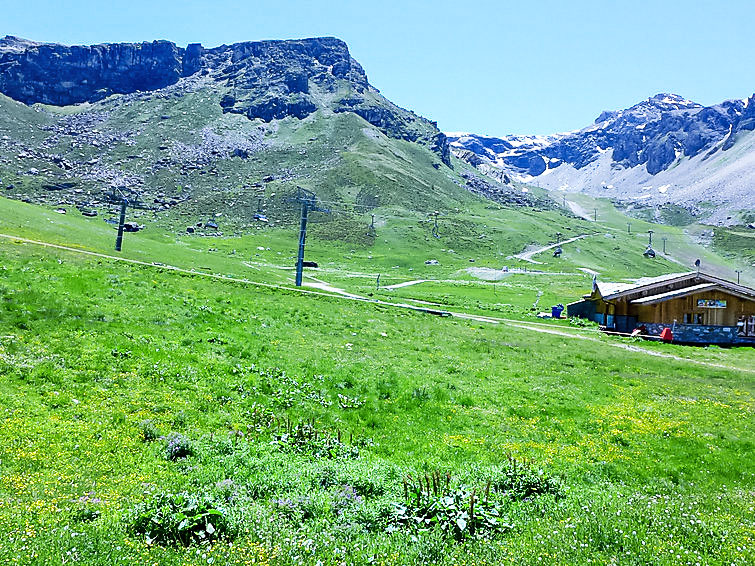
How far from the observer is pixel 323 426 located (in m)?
17.0

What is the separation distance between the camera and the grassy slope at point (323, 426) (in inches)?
362

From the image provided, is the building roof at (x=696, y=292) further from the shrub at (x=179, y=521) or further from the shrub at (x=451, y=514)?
the shrub at (x=179, y=521)

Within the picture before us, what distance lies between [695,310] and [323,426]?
Result: 53.9 meters

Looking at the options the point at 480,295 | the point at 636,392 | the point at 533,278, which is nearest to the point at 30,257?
the point at 636,392

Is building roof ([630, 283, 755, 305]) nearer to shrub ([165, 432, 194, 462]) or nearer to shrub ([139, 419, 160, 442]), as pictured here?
shrub ([165, 432, 194, 462])

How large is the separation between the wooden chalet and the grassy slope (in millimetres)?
23553

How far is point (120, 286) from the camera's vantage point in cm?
2892

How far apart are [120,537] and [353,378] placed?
13.4m

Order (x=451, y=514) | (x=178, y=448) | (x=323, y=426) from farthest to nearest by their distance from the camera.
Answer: (x=323, y=426), (x=178, y=448), (x=451, y=514)

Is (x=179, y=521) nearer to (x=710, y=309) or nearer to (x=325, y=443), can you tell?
(x=325, y=443)

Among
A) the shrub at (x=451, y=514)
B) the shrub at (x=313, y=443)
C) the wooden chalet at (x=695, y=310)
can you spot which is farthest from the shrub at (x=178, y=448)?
the wooden chalet at (x=695, y=310)

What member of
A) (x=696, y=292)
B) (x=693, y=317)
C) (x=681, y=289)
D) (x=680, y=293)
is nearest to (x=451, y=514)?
(x=680, y=293)

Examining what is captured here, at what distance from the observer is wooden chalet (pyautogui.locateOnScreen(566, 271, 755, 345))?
53750 mm

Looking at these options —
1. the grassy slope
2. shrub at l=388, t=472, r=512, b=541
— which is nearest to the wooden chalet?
the grassy slope
